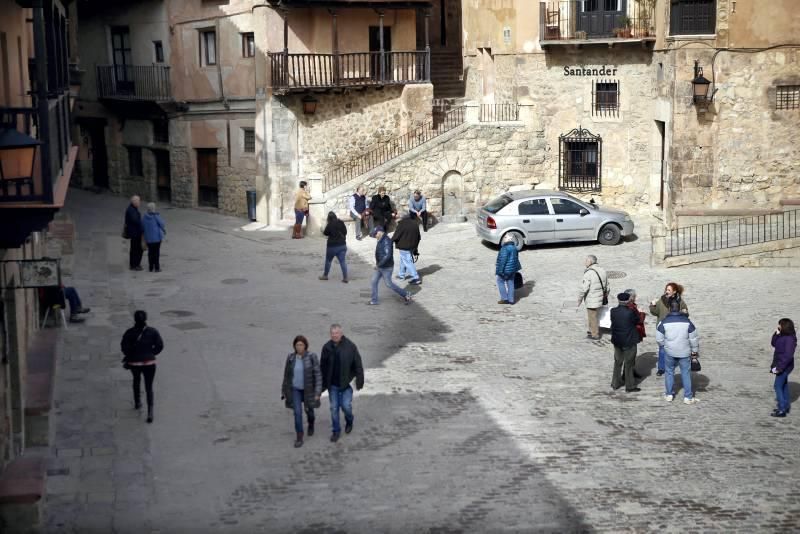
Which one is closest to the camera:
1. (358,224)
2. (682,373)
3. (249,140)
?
(682,373)

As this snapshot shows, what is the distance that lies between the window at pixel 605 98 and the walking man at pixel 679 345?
15094 mm

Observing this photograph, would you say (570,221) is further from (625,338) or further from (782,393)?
(782,393)

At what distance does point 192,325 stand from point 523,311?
5.84 metres

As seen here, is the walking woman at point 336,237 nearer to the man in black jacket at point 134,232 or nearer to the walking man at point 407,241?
the walking man at point 407,241

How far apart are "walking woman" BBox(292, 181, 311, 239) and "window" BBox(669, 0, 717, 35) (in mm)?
9628

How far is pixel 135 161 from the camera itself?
35562 mm

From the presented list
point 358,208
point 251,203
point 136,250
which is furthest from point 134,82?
point 136,250

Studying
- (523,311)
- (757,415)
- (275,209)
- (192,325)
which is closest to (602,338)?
(523,311)

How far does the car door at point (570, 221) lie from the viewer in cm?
2525

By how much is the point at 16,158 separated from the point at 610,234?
58.7ft

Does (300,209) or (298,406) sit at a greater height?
(300,209)

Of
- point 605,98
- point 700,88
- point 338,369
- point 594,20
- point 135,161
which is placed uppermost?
point 594,20

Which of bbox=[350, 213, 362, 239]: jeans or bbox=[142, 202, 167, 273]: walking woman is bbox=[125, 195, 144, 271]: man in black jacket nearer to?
bbox=[142, 202, 167, 273]: walking woman

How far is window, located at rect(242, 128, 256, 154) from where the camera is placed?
3045cm
